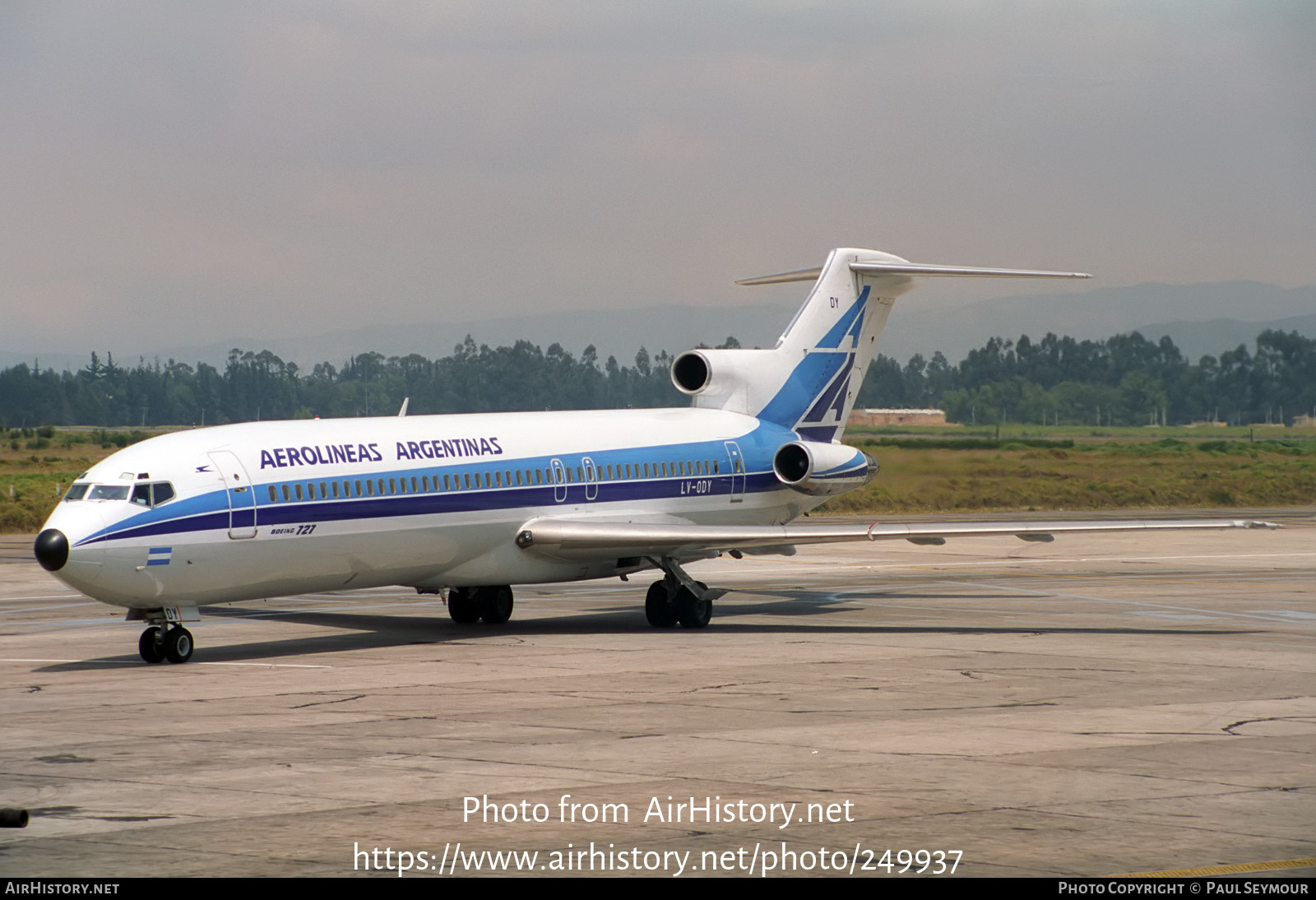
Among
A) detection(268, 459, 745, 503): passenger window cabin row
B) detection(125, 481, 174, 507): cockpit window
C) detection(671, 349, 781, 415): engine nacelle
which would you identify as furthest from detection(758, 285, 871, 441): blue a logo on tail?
detection(125, 481, 174, 507): cockpit window

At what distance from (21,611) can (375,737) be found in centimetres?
1820

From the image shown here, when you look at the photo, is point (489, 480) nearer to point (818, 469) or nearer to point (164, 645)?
point (164, 645)

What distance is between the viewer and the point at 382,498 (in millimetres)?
24562

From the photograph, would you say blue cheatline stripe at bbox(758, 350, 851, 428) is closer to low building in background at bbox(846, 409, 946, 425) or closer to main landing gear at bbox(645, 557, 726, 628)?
main landing gear at bbox(645, 557, 726, 628)

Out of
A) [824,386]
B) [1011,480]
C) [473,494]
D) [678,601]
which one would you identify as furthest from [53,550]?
[1011,480]

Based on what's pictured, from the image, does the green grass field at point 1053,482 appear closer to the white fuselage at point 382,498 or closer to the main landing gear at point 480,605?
the white fuselage at point 382,498

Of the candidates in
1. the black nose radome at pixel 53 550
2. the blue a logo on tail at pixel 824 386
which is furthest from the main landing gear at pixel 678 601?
the black nose radome at pixel 53 550

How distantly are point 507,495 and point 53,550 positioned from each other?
→ 7892 millimetres

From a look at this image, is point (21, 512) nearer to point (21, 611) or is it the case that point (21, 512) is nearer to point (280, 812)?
point (21, 611)

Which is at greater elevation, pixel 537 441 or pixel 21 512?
pixel 537 441

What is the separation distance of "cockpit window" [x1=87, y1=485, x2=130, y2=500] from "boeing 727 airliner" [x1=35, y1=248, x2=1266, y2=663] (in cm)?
3

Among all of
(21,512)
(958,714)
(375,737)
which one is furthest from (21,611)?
(21,512)

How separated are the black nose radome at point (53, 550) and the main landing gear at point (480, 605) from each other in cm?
835

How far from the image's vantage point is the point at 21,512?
2279 inches
